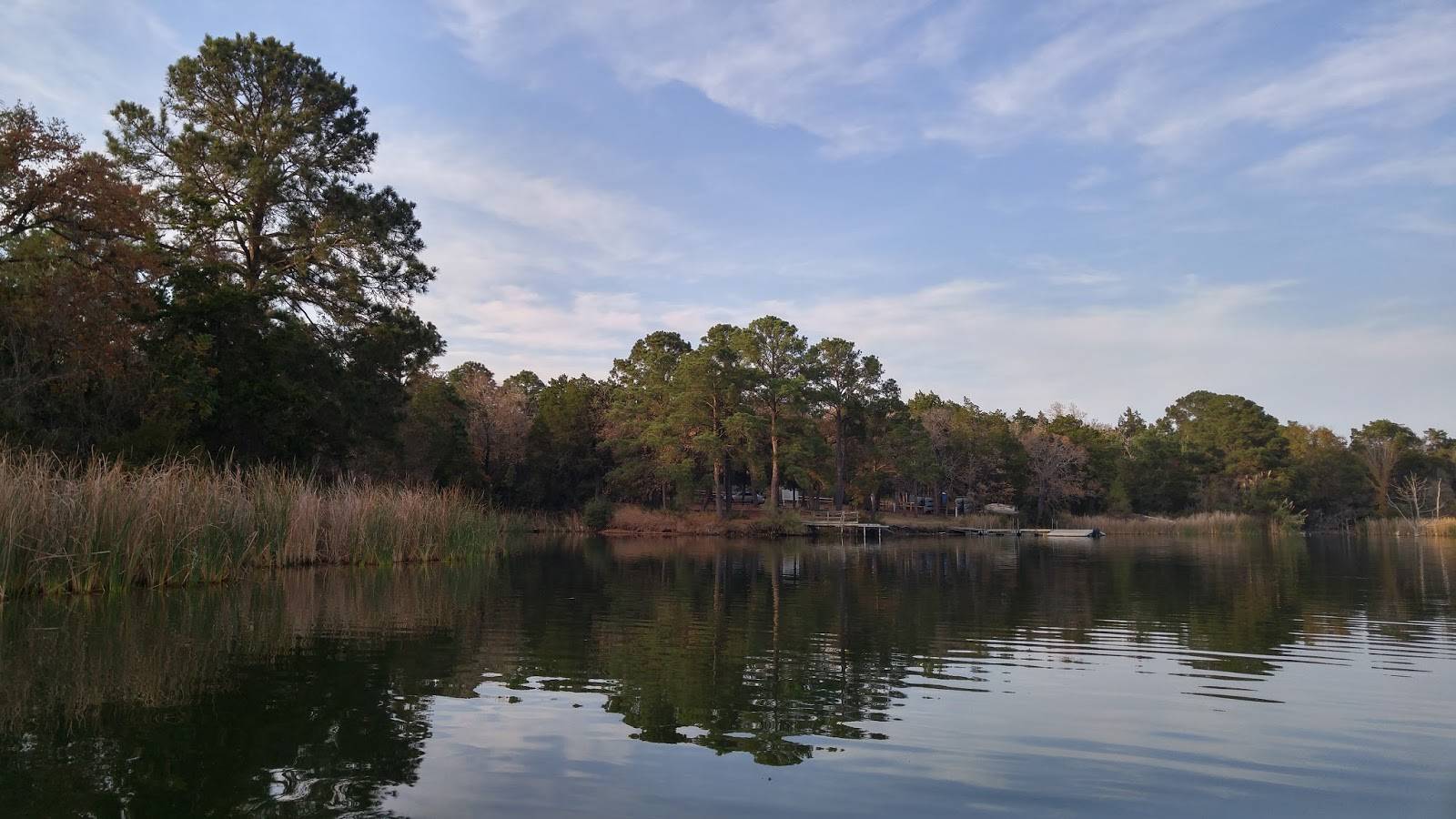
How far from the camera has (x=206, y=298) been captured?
22.5 m

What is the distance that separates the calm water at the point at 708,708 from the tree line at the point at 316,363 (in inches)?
337

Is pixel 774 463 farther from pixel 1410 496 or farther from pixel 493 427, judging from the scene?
pixel 1410 496

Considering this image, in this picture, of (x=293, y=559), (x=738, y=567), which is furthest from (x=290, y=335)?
(x=738, y=567)

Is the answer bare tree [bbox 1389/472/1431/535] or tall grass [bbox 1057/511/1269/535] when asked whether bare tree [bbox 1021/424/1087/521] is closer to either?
tall grass [bbox 1057/511/1269/535]

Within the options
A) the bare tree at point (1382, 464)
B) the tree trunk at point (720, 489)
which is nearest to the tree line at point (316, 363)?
the tree trunk at point (720, 489)

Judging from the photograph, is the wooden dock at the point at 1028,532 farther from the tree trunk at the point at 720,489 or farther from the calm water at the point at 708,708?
the calm water at the point at 708,708

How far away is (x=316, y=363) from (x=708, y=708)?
2327 centimetres

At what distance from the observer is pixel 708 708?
255 inches

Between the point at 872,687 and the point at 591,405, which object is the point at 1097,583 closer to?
the point at 872,687

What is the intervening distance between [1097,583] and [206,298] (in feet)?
70.4

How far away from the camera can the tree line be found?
18266 millimetres

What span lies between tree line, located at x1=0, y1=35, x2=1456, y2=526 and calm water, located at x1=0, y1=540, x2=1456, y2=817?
8571mm

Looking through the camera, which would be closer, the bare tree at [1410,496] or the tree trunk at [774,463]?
the tree trunk at [774,463]

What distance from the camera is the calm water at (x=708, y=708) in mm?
4484
